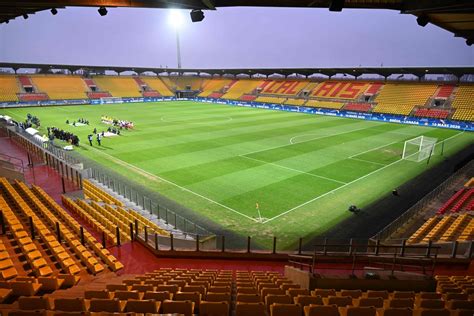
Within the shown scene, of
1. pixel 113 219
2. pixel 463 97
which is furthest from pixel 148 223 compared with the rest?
pixel 463 97

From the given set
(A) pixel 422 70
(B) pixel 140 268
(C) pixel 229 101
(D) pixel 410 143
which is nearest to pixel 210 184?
(B) pixel 140 268

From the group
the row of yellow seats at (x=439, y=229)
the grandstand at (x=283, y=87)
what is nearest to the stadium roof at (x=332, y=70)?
the grandstand at (x=283, y=87)

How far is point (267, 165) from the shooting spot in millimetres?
25922

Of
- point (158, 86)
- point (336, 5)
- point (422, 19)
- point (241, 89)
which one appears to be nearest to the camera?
point (336, 5)

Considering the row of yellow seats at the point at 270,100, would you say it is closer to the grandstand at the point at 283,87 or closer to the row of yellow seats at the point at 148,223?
the grandstand at the point at 283,87

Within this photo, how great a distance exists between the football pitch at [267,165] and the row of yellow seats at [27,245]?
8.30 meters

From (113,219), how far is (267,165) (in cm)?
1429

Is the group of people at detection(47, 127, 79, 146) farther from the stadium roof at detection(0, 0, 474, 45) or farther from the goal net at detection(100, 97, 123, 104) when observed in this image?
the goal net at detection(100, 97, 123, 104)

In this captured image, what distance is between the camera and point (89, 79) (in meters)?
81.2

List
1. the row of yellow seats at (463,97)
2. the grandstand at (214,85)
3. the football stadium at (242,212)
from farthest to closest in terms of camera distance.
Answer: the grandstand at (214,85), the row of yellow seats at (463,97), the football stadium at (242,212)

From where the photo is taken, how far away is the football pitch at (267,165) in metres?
17.6

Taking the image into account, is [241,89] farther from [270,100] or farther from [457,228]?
[457,228]

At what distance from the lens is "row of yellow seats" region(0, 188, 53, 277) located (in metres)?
8.78

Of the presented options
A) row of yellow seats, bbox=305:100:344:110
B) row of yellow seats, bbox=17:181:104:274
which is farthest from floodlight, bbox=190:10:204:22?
row of yellow seats, bbox=305:100:344:110
